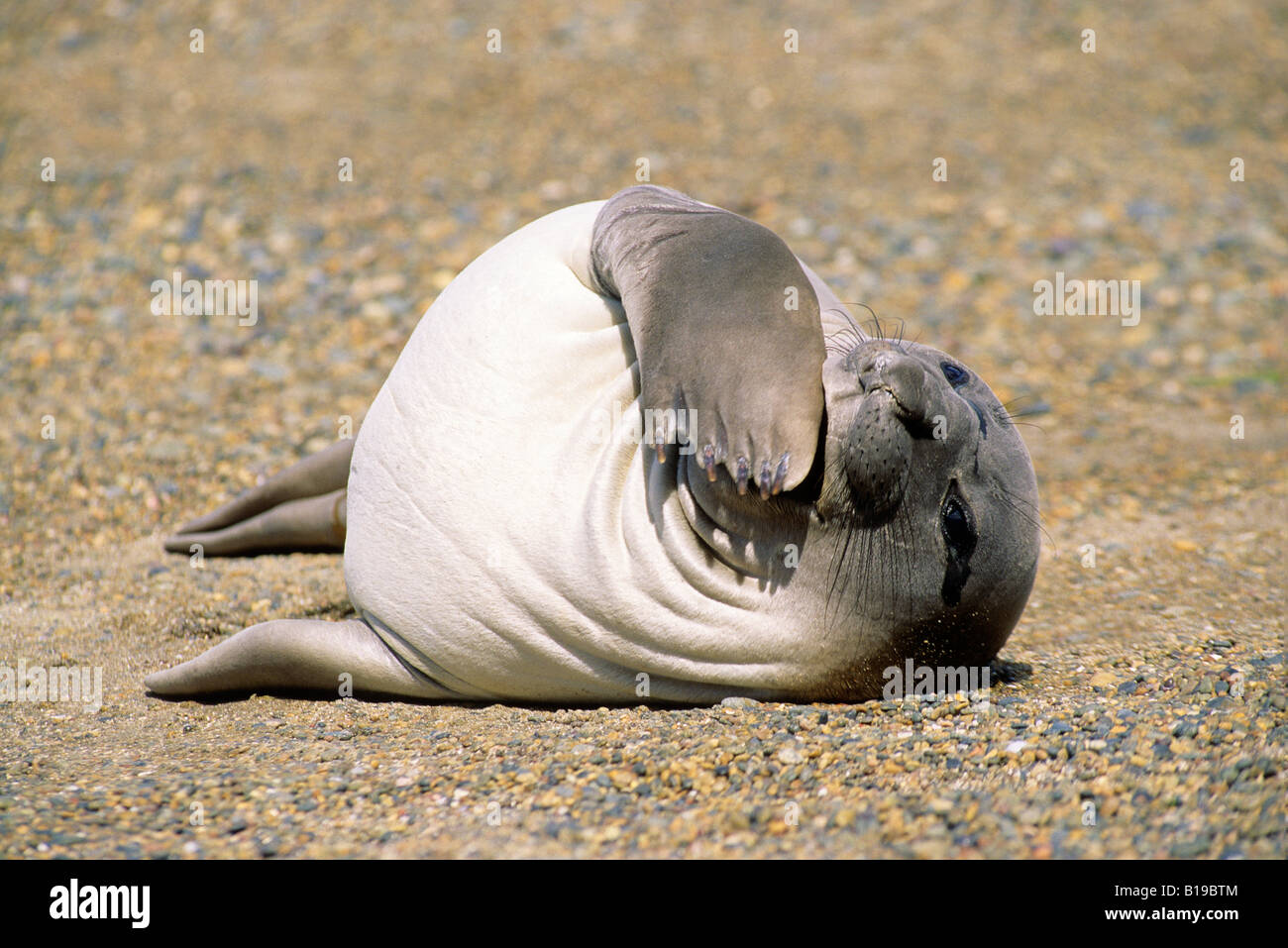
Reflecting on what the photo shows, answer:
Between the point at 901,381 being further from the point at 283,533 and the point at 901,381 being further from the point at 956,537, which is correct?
the point at 283,533

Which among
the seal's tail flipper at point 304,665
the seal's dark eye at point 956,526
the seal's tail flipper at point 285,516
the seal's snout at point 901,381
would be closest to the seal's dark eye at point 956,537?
the seal's dark eye at point 956,526

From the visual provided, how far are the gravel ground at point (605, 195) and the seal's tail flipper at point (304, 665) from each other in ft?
0.27

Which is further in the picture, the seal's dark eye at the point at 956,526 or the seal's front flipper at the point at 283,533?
the seal's front flipper at the point at 283,533

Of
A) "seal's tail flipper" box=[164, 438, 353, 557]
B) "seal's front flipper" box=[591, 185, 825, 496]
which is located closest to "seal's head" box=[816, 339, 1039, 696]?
"seal's front flipper" box=[591, 185, 825, 496]

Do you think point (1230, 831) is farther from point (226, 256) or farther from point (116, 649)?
point (226, 256)

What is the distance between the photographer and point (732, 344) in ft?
9.09

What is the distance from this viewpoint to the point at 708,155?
765 centimetres

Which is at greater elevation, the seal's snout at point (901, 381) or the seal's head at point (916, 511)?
the seal's snout at point (901, 381)

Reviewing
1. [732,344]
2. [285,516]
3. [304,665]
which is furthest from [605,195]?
[732,344]

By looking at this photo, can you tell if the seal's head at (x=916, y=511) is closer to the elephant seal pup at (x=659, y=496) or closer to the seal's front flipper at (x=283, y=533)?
the elephant seal pup at (x=659, y=496)

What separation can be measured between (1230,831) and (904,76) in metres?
6.91

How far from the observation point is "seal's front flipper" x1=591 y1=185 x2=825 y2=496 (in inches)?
107

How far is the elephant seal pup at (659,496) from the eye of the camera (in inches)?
110

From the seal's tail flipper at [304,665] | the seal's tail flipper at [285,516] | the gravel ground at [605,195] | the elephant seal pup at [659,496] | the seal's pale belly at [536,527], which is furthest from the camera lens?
the seal's tail flipper at [285,516]
